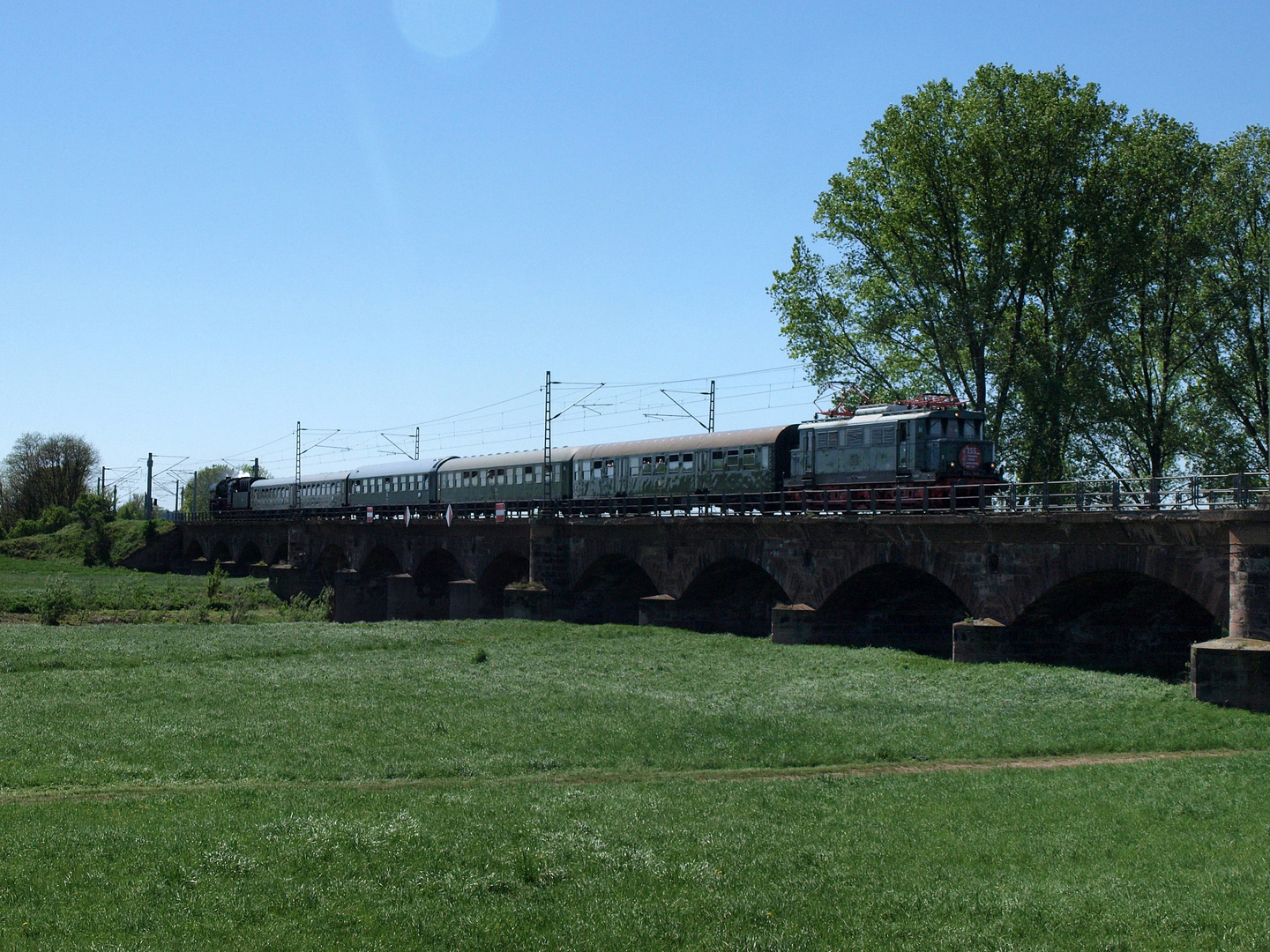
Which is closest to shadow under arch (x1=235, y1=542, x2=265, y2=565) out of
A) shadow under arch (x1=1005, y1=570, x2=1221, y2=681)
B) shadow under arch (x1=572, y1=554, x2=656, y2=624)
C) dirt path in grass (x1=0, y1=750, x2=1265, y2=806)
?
shadow under arch (x1=572, y1=554, x2=656, y2=624)

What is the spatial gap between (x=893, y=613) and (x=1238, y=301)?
20951 mm

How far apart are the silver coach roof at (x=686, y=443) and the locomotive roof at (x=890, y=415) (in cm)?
298

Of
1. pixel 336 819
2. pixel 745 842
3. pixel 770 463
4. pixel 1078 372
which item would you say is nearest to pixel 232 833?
pixel 336 819

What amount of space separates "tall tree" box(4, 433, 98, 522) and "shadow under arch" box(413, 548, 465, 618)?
272 ft

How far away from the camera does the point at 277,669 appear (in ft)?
109

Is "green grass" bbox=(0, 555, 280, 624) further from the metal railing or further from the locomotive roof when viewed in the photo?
the locomotive roof

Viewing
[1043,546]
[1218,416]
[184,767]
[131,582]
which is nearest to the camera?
[184,767]

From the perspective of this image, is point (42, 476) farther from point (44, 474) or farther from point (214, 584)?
point (214, 584)

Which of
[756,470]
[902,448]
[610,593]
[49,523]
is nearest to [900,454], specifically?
[902,448]

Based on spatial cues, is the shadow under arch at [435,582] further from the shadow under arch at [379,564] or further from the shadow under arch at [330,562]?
the shadow under arch at [330,562]

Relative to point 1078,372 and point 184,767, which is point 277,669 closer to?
point 184,767

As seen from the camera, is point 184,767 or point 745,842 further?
point 184,767

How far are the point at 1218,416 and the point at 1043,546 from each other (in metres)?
23.2

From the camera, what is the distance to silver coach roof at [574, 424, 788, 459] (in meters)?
44.0
